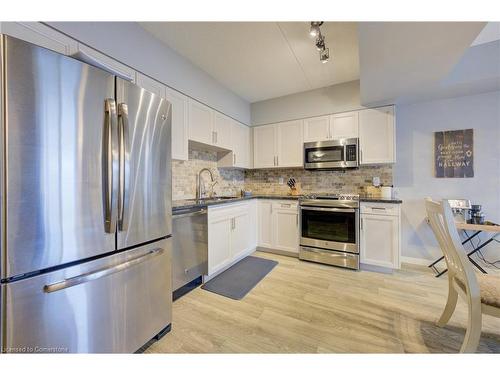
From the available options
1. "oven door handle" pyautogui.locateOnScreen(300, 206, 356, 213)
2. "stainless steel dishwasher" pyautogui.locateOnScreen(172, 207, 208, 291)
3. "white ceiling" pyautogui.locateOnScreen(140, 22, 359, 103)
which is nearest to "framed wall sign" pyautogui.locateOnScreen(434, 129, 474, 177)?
"oven door handle" pyautogui.locateOnScreen(300, 206, 356, 213)

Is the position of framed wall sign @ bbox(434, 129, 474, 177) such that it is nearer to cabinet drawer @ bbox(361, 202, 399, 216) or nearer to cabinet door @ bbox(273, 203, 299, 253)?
cabinet drawer @ bbox(361, 202, 399, 216)

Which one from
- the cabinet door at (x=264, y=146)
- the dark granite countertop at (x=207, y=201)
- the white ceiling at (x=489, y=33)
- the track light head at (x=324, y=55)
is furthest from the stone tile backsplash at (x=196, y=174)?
the white ceiling at (x=489, y=33)

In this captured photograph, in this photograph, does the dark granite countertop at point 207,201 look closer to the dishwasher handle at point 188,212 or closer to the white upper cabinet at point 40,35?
the dishwasher handle at point 188,212

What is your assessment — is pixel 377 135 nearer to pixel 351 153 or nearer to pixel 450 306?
pixel 351 153

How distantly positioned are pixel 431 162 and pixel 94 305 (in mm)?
3900

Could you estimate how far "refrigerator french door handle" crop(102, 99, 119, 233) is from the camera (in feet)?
3.69

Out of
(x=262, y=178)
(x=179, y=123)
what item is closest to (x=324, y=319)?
(x=179, y=123)

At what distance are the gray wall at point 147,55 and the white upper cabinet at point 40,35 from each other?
48 millimetres

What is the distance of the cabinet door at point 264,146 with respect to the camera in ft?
11.9

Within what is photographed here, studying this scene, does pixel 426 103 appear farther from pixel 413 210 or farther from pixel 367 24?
pixel 367 24

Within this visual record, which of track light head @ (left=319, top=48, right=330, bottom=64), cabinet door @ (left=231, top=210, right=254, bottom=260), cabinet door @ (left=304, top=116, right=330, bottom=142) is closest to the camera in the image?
track light head @ (left=319, top=48, right=330, bottom=64)

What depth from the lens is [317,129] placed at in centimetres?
326

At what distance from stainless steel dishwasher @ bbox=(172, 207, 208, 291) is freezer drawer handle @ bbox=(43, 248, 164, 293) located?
22.7 inches

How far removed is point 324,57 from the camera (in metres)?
2.16
